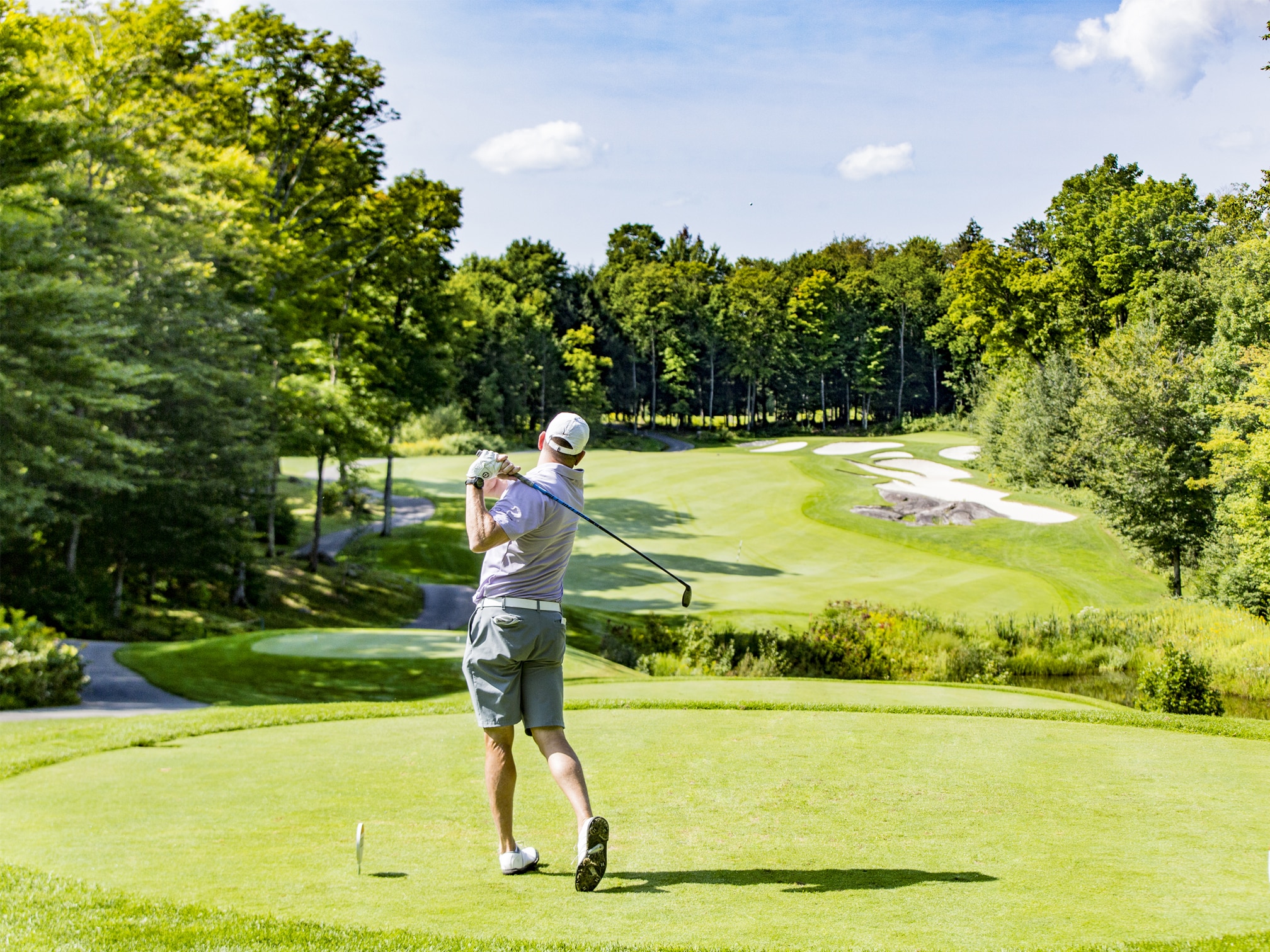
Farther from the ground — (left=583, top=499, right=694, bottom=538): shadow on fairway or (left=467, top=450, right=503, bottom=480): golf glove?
(left=467, top=450, right=503, bottom=480): golf glove

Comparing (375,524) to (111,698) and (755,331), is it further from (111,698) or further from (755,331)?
(755,331)

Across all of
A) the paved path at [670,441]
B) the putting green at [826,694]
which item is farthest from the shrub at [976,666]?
the paved path at [670,441]

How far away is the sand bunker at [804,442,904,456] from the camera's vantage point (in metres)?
50.6

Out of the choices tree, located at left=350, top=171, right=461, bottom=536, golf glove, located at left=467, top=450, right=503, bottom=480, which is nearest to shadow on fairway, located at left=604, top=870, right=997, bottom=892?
golf glove, located at left=467, top=450, right=503, bottom=480

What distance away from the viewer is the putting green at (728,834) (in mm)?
3818

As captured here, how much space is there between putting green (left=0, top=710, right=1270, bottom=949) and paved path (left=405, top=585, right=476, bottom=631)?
710 inches

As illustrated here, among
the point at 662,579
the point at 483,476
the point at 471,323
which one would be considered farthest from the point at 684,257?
the point at 483,476

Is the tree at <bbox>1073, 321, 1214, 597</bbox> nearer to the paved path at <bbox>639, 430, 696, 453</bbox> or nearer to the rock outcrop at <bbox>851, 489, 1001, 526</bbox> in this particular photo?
the rock outcrop at <bbox>851, 489, 1001, 526</bbox>

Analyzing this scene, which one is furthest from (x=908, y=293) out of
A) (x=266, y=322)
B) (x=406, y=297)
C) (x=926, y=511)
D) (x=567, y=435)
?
(x=567, y=435)

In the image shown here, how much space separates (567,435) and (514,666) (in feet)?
3.68

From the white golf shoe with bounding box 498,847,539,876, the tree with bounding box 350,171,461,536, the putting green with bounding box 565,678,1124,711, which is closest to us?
the white golf shoe with bounding box 498,847,539,876

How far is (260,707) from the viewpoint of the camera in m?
11.4

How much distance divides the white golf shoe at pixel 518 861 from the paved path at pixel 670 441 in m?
62.1

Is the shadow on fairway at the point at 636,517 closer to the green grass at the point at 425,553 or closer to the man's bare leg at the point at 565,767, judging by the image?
the green grass at the point at 425,553
